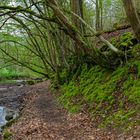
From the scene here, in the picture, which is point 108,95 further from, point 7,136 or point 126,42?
point 7,136

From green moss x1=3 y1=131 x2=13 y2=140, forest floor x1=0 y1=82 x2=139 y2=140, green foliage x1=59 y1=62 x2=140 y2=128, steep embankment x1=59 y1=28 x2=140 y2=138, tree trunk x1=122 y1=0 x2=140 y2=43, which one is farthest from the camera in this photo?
green moss x1=3 y1=131 x2=13 y2=140

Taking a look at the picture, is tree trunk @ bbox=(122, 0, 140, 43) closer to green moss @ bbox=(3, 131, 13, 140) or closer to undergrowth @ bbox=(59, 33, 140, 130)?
undergrowth @ bbox=(59, 33, 140, 130)

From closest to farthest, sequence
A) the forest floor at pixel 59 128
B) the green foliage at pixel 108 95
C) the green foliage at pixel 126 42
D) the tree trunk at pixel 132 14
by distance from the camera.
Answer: the forest floor at pixel 59 128 < the green foliage at pixel 108 95 < the tree trunk at pixel 132 14 < the green foliage at pixel 126 42

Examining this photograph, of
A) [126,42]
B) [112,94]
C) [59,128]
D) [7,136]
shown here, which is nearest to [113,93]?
[112,94]

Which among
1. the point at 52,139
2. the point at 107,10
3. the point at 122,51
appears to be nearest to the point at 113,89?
the point at 122,51

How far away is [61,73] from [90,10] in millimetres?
12223

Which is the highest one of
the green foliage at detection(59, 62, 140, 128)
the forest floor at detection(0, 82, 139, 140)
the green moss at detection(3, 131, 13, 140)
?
the green foliage at detection(59, 62, 140, 128)

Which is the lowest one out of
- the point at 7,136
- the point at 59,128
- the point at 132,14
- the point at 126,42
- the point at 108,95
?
the point at 7,136

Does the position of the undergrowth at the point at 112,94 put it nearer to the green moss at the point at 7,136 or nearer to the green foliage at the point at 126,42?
the green foliage at the point at 126,42

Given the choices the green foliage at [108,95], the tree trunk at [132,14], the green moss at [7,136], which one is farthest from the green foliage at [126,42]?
the green moss at [7,136]

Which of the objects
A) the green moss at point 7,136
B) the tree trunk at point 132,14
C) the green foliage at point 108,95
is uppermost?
the tree trunk at point 132,14

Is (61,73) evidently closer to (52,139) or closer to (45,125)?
(45,125)

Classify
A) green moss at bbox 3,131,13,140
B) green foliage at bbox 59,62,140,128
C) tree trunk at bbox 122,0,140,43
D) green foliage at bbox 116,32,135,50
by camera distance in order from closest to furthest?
green foliage at bbox 59,62,140,128
tree trunk at bbox 122,0,140,43
green moss at bbox 3,131,13,140
green foliage at bbox 116,32,135,50

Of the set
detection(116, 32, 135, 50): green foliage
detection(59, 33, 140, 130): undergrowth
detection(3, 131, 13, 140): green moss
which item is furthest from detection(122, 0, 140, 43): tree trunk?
detection(3, 131, 13, 140): green moss
